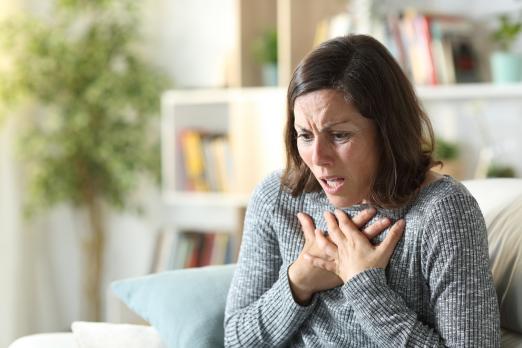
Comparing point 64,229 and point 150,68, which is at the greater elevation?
point 150,68

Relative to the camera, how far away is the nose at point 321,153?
4.51ft

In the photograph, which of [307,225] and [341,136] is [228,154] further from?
[341,136]

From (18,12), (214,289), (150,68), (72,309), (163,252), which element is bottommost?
(72,309)

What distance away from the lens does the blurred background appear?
272 cm

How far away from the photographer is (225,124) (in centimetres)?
344

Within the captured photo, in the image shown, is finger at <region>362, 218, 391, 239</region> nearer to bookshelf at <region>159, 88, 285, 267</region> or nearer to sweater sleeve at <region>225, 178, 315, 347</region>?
sweater sleeve at <region>225, 178, 315, 347</region>

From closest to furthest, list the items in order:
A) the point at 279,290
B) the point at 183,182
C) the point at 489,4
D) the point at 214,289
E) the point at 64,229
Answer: the point at 279,290
the point at 214,289
the point at 489,4
the point at 183,182
the point at 64,229

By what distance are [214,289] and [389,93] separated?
566 mm

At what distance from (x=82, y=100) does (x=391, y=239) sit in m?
2.33

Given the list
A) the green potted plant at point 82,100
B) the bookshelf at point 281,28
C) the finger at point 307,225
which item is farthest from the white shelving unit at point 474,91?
the green potted plant at point 82,100

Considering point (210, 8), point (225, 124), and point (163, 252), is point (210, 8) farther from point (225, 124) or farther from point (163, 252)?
point (163, 252)

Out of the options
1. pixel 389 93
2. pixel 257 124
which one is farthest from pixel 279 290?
pixel 257 124

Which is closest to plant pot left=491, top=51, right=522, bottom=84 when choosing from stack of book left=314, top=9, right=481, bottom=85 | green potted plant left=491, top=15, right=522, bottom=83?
green potted plant left=491, top=15, right=522, bottom=83

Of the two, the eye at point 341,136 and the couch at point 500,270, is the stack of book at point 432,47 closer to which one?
the couch at point 500,270
